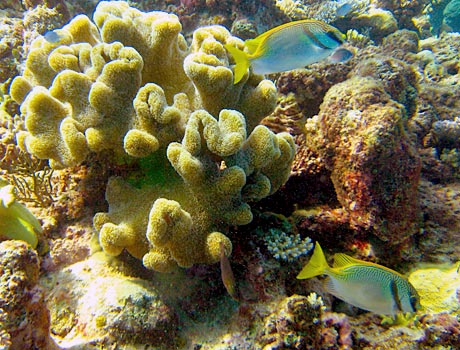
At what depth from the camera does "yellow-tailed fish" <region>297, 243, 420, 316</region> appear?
1956 millimetres

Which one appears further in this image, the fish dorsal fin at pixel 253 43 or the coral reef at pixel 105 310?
the fish dorsal fin at pixel 253 43

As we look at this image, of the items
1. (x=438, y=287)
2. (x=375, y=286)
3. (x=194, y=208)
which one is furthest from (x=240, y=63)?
(x=438, y=287)

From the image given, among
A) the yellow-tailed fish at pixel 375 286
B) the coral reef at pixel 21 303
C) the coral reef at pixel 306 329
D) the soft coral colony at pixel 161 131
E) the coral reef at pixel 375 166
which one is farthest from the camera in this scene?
the coral reef at pixel 375 166

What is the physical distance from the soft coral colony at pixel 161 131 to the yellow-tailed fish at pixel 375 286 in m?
0.89

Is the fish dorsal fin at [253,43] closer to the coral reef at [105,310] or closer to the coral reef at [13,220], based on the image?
the coral reef at [105,310]

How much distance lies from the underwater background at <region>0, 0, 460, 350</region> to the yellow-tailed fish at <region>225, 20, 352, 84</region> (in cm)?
30

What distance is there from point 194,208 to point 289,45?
164 centimetres

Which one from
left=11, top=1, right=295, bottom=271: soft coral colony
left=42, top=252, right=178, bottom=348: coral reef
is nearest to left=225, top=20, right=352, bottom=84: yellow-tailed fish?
left=11, top=1, right=295, bottom=271: soft coral colony

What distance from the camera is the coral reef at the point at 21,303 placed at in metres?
1.77

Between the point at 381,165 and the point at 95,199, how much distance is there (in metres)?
2.93

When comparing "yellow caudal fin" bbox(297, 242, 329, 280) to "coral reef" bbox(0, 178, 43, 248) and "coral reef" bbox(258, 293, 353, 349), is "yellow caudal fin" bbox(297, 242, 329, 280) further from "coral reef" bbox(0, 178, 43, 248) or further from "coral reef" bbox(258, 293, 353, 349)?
"coral reef" bbox(0, 178, 43, 248)

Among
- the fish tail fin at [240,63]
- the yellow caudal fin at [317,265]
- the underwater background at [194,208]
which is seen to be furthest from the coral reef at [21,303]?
the fish tail fin at [240,63]

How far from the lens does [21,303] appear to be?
1846mm

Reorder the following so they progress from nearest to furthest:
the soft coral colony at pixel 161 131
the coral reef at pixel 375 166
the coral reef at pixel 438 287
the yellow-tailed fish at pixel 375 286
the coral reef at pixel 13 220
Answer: the yellow-tailed fish at pixel 375 286 → the soft coral colony at pixel 161 131 → the coral reef at pixel 13 220 → the coral reef at pixel 438 287 → the coral reef at pixel 375 166
